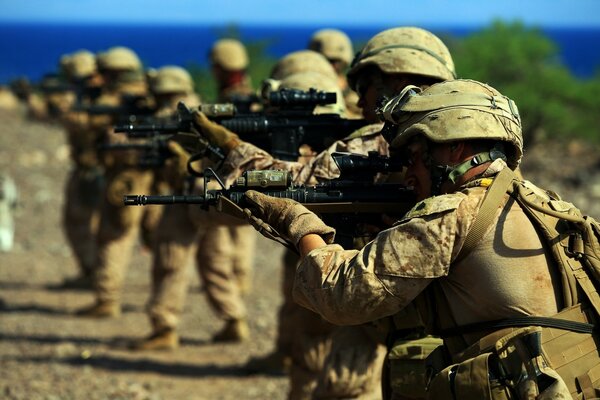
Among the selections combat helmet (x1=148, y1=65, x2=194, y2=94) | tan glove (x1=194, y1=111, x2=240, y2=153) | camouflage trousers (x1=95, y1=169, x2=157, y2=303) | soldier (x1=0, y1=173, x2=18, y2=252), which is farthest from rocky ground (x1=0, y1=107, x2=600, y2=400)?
tan glove (x1=194, y1=111, x2=240, y2=153)

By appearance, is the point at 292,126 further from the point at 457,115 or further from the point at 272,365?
the point at 272,365

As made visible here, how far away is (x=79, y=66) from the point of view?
11406mm

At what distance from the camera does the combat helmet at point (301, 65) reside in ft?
21.0

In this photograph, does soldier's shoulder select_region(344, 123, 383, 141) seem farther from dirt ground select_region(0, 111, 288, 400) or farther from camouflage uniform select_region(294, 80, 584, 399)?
dirt ground select_region(0, 111, 288, 400)

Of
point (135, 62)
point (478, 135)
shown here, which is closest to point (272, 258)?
point (135, 62)

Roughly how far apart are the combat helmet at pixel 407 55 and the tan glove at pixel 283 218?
1.12 m

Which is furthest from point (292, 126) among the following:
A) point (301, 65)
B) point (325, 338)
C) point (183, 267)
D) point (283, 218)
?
point (183, 267)

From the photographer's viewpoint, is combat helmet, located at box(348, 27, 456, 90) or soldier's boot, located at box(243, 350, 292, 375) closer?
combat helmet, located at box(348, 27, 456, 90)

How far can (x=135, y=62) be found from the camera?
1075 cm

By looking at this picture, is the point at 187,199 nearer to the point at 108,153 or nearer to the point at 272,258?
the point at 108,153

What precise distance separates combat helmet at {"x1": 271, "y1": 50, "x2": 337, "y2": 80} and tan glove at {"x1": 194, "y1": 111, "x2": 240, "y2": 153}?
1.46 meters

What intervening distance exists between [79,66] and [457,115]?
8.34 meters

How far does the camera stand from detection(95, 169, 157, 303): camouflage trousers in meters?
9.68

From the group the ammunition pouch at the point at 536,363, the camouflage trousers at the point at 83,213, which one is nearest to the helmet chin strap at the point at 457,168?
the ammunition pouch at the point at 536,363
